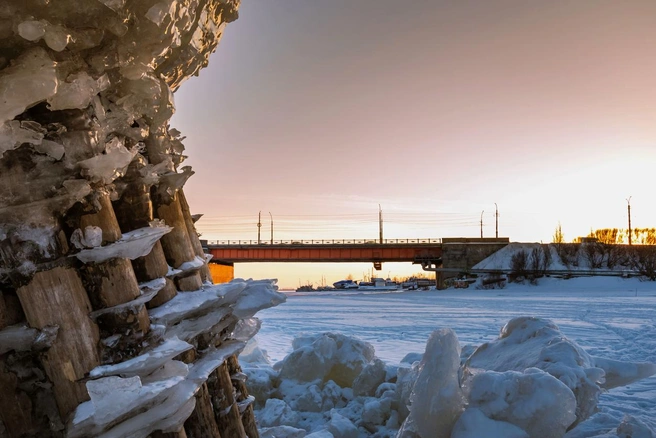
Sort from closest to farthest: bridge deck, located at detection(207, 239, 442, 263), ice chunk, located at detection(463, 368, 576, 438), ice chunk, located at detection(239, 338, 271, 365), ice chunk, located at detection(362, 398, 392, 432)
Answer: ice chunk, located at detection(463, 368, 576, 438) < ice chunk, located at detection(362, 398, 392, 432) < ice chunk, located at detection(239, 338, 271, 365) < bridge deck, located at detection(207, 239, 442, 263)

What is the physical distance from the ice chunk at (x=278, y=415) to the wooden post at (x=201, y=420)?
207cm

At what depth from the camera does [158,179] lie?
2537 millimetres

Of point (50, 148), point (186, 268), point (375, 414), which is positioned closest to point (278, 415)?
point (375, 414)

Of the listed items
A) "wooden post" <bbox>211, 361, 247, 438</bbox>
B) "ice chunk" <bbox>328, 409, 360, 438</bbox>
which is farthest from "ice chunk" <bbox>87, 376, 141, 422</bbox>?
"ice chunk" <bbox>328, 409, 360, 438</bbox>

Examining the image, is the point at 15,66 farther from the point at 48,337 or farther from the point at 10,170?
the point at 48,337

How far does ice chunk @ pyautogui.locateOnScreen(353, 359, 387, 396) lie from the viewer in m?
5.02

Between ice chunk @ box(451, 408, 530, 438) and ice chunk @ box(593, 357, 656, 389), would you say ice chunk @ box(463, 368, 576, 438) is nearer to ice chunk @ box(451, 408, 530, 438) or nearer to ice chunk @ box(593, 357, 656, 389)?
ice chunk @ box(451, 408, 530, 438)

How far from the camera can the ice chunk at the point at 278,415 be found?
15.1ft

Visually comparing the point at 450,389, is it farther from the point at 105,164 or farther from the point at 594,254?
the point at 594,254

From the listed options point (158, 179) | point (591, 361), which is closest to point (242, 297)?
point (158, 179)

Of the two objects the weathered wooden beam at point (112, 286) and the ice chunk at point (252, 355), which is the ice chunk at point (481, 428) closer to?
the weathered wooden beam at point (112, 286)

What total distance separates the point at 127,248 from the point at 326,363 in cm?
407

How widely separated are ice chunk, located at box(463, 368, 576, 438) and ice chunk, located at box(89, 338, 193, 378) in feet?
6.91

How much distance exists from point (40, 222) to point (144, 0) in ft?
3.33
